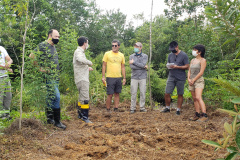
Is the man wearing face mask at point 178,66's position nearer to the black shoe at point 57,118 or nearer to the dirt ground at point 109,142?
the dirt ground at point 109,142

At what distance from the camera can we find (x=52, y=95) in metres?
4.23

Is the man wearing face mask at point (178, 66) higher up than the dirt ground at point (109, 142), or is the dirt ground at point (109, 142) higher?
the man wearing face mask at point (178, 66)

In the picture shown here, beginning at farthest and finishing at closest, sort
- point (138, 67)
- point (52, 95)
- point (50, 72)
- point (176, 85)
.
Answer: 1. point (138, 67)
2. point (176, 85)
3. point (52, 95)
4. point (50, 72)

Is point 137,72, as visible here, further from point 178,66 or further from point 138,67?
point 178,66

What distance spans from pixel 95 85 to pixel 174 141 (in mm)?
4874

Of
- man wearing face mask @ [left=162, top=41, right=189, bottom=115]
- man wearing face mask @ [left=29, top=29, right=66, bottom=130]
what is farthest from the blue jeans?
man wearing face mask @ [left=162, top=41, right=189, bottom=115]

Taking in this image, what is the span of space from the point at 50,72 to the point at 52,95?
0.43m

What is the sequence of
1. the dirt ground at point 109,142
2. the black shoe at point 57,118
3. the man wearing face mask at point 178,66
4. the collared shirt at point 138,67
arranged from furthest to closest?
the collared shirt at point 138,67, the man wearing face mask at point 178,66, the black shoe at point 57,118, the dirt ground at point 109,142

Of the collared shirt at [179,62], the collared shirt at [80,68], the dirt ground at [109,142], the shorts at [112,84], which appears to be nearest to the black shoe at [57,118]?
the dirt ground at [109,142]

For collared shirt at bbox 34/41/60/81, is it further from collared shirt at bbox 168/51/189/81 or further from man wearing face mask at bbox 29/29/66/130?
collared shirt at bbox 168/51/189/81

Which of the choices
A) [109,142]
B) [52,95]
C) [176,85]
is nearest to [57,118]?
[52,95]

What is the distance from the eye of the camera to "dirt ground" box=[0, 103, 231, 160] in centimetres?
310

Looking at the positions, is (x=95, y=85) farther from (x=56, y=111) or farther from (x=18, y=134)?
(x=18, y=134)

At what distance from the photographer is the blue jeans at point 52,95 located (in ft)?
13.5
